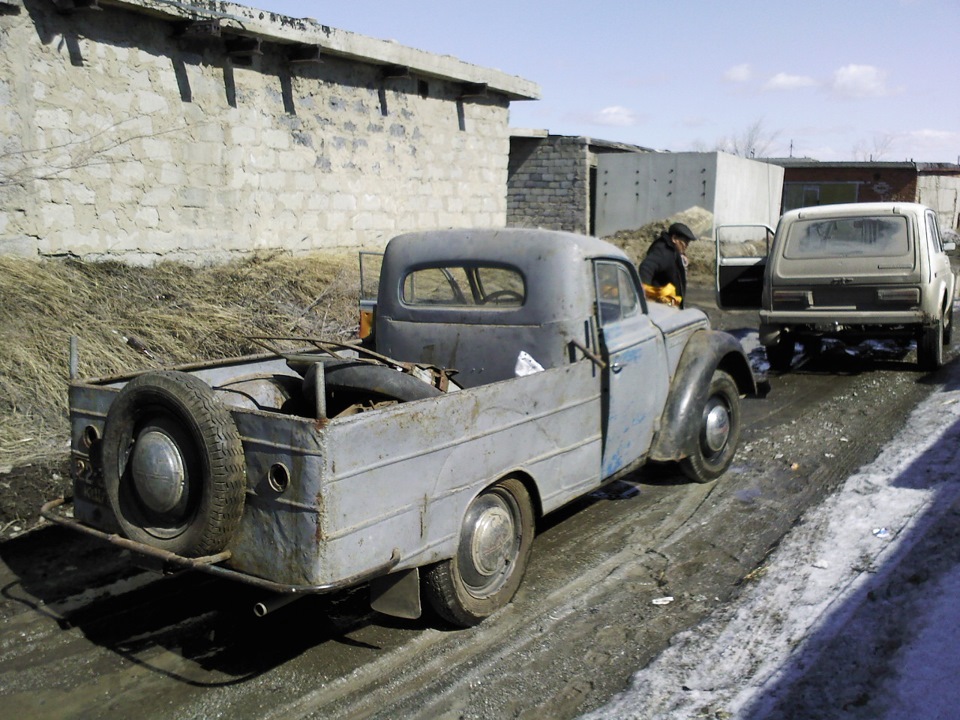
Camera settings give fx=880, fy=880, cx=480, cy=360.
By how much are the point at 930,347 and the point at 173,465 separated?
8.38 meters

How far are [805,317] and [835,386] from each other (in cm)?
83

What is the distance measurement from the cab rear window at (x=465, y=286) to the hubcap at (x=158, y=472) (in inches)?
82.6

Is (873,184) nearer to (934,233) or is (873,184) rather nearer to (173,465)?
(934,233)

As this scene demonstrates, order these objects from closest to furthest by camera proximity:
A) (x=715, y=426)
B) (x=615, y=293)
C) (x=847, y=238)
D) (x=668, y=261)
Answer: (x=615, y=293) → (x=715, y=426) → (x=668, y=261) → (x=847, y=238)

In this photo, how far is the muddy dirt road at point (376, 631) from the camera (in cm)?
354

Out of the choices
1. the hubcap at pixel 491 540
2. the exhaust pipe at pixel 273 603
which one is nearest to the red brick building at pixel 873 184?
the hubcap at pixel 491 540

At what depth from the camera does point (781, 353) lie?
10156 millimetres

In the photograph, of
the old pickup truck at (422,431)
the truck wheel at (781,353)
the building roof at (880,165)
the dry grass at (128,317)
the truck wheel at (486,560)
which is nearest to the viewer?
the old pickup truck at (422,431)

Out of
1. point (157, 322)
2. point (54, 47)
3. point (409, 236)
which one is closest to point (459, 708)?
point (409, 236)

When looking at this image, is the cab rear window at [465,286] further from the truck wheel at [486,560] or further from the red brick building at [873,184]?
the red brick building at [873,184]

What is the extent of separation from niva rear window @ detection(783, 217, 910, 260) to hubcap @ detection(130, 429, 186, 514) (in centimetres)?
793

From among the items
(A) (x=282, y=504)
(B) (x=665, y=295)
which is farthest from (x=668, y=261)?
(A) (x=282, y=504)

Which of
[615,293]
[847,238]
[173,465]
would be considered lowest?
[173,465]

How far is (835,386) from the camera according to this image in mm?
9047
